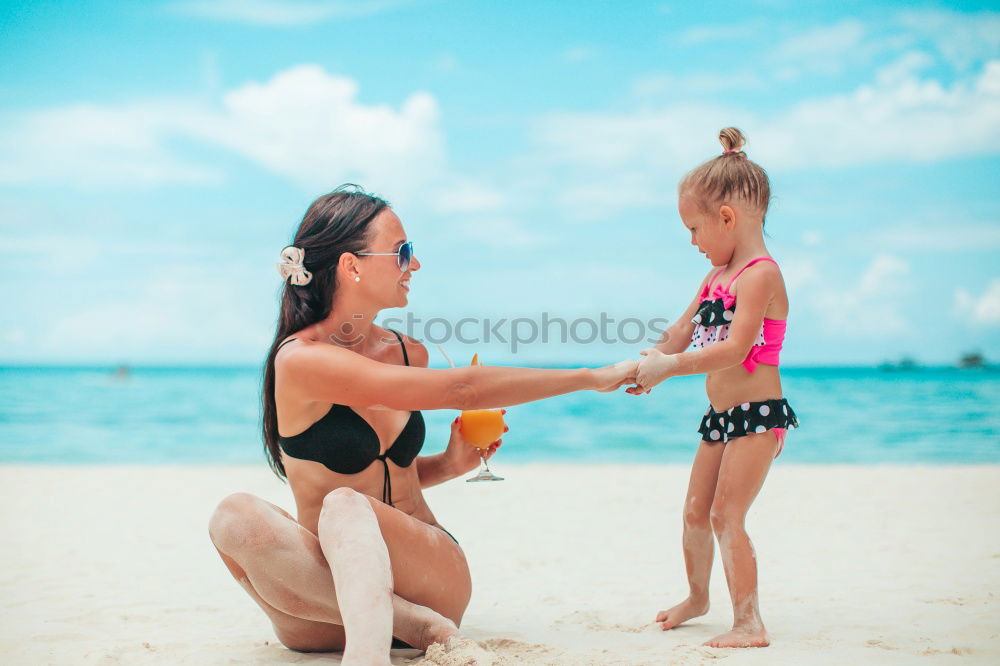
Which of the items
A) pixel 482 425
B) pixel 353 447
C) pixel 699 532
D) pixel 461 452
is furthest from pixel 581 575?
pixel 353 447

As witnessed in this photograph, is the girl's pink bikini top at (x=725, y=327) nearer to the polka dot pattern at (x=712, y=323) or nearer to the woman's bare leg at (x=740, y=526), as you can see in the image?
the polka dot pattern at (x=712, y=323)

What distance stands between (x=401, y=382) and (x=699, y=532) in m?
1.48

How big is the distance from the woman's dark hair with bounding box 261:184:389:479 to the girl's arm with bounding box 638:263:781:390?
118 centimetres

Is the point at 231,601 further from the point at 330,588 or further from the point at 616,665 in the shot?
the point at 616,665

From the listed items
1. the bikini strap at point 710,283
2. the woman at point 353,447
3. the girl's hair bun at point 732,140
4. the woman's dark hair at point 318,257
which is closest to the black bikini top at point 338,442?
the woman at point 353,447

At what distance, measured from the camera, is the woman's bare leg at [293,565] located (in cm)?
275

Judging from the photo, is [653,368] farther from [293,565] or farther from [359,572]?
[293,565]

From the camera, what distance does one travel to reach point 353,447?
2.94 meters

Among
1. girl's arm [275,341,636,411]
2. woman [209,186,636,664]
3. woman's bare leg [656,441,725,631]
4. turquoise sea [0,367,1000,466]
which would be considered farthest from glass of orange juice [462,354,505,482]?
turquoise sea [0,367,1000,466]

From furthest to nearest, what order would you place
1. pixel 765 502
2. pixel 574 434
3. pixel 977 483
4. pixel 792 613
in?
pixel 574 434 < pixel 977 483 < pixel 765 502 < pixel 792 613

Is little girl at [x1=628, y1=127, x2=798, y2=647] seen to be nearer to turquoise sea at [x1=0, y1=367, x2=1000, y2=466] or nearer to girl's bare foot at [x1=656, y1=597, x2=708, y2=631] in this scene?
girl's bare foot at [x1=656, y1=597, x2=708, y2=631]

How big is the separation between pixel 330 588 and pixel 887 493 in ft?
21.9

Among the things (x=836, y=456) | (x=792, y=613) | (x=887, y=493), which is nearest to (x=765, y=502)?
(x=887, y=493)

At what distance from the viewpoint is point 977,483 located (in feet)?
27.6
